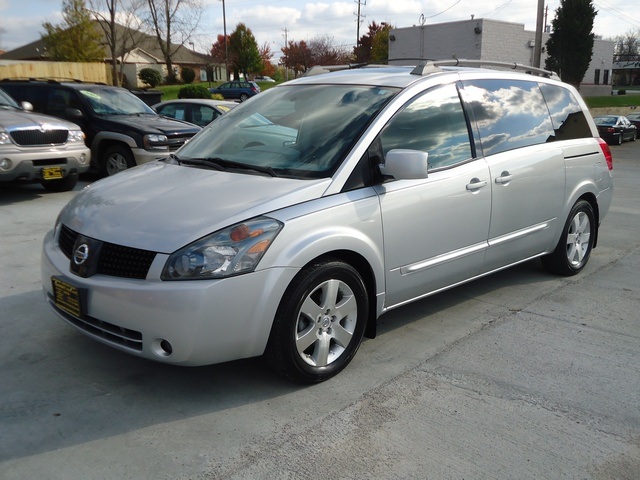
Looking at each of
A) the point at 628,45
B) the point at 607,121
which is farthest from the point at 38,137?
the point at 628,45

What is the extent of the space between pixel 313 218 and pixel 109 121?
790 cm

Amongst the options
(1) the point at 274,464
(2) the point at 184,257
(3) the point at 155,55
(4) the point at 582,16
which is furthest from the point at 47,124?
(3) the point at 155,55

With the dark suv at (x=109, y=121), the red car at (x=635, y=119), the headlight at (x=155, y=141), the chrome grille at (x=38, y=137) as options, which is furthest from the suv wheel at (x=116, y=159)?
the red car at (x=635, y=119)

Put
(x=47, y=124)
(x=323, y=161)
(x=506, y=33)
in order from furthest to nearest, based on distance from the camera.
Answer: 1. (x=506, y=33)
2. (x=47, y=124)
3. (x=323, y=161)

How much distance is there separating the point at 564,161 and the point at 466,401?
274 centimetres

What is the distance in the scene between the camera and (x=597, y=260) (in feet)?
21.5

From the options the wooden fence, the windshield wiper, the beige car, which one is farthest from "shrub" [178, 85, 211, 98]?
the windshield wiper

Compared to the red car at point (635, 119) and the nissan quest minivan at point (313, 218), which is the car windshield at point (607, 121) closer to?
the red car at point (635, 119)

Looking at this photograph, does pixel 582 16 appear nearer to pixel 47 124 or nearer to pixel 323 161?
pixel 47 124

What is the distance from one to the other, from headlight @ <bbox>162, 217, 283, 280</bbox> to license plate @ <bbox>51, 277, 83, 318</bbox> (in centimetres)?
59

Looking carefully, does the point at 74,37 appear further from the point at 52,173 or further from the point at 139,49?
the point at 52,173

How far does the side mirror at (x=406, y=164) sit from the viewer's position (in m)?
3.80

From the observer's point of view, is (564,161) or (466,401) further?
(564,161)

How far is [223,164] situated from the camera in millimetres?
4219
